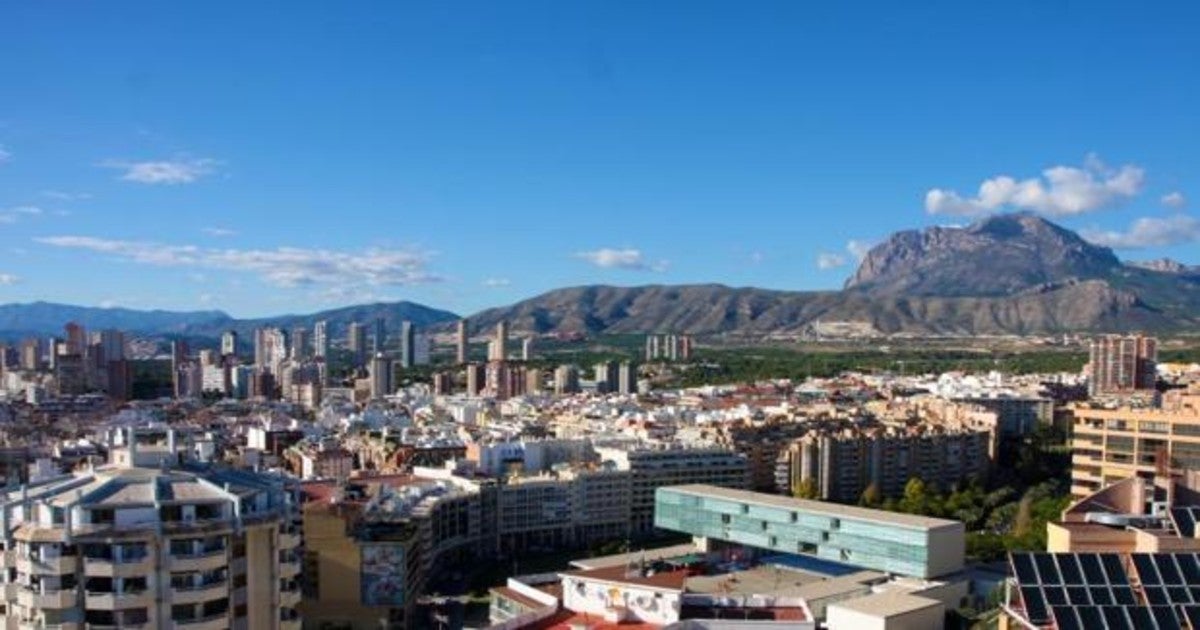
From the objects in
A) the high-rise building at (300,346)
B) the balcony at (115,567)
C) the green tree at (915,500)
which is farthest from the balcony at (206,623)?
the high-rise building at (300,346)

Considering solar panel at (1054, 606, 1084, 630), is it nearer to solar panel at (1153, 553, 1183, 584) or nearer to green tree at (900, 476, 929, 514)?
solar panel at (1153, 553, 1183, 584)

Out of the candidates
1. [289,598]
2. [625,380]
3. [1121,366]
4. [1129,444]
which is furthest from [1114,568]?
[625,380]

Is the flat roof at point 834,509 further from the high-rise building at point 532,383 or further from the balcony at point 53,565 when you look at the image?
the high-rise building at point 532,383

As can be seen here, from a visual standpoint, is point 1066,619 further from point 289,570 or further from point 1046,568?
point 289,570

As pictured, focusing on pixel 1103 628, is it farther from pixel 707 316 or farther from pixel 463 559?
pixel 707 316

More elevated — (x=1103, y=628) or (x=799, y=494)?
(x=1103, y=628)

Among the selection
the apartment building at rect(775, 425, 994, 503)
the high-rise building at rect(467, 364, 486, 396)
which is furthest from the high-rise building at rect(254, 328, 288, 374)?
Result: the apartment building at rect(775, 425, 994, 503)

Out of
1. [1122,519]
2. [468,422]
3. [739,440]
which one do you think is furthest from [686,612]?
[468,422]
